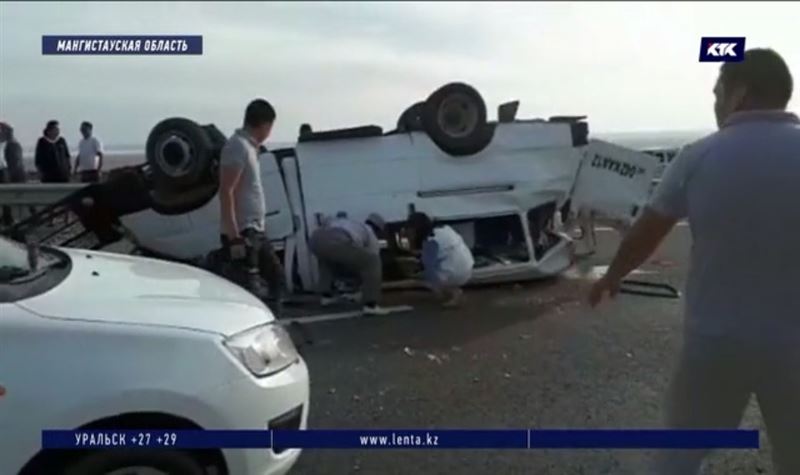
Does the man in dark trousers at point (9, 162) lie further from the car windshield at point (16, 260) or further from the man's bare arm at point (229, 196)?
the car windshield at point (16, 260)

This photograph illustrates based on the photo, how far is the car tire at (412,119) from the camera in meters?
7.57

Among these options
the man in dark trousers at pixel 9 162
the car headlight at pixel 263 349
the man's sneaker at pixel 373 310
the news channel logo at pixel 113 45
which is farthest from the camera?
the man's sneaker at pixel 373 310

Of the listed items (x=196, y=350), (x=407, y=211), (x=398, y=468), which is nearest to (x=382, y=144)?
(x=407, y=211)

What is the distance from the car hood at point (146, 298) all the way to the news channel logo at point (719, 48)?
6.94 feet

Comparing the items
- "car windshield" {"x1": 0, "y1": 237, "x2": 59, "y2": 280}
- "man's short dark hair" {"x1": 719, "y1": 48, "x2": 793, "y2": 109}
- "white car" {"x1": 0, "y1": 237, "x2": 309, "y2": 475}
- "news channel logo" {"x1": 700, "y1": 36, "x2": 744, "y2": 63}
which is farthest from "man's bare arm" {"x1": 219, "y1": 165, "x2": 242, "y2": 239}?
"man's short dark hair" {"x1": 719, "y1": 48, "x2": 793, "y2": 109}

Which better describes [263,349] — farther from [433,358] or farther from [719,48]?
[433,358]

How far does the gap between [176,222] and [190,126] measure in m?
0.97

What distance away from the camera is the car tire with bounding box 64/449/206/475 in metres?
2.70

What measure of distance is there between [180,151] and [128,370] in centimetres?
469

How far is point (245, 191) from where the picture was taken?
5.77 meters

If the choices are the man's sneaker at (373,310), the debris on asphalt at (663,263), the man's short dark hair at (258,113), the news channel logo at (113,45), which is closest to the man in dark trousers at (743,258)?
the news channel logo at (113,45)

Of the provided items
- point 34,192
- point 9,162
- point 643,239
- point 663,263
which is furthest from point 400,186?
point 643,239

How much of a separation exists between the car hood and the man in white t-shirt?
2.43 metres

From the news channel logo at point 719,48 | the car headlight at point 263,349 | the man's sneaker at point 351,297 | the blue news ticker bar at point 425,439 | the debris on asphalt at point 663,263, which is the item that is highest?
the news channel logo at point 719,48
